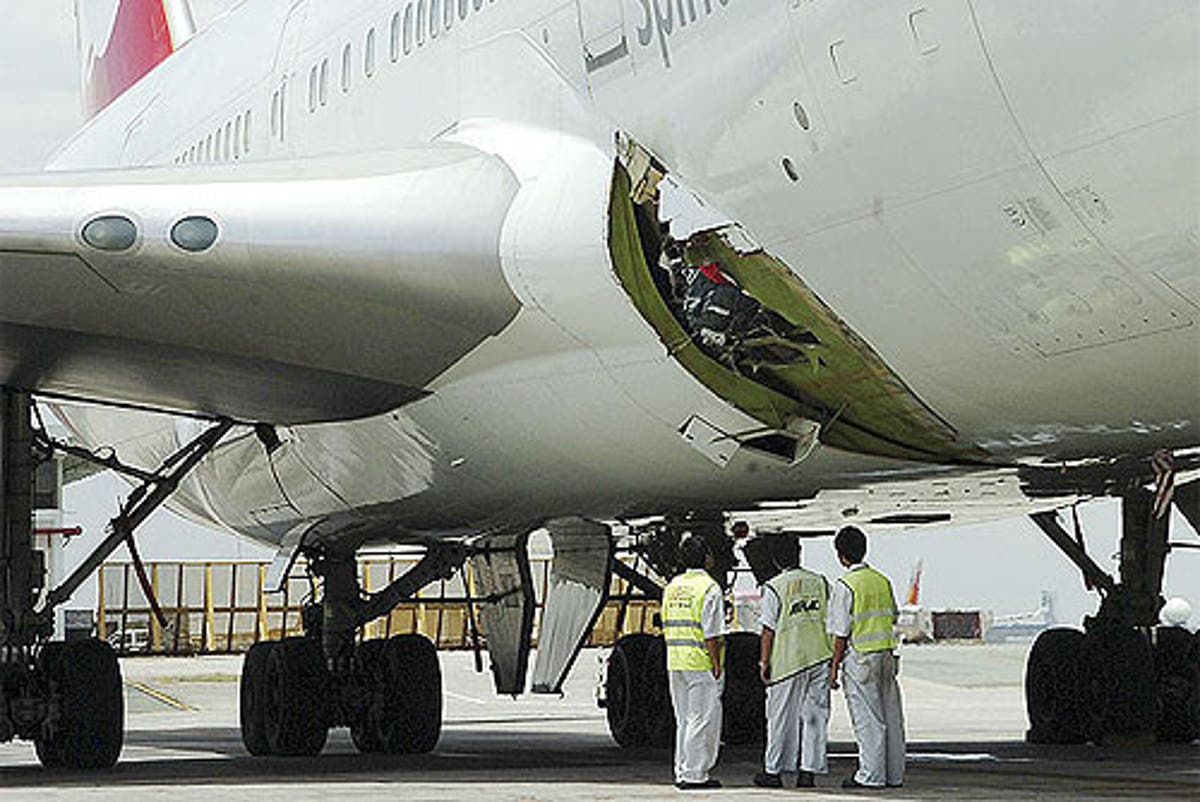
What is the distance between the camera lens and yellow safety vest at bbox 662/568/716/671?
1266cm

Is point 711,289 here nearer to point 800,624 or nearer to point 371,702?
point 800,624

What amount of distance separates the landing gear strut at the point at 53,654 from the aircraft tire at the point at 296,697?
2647 mm

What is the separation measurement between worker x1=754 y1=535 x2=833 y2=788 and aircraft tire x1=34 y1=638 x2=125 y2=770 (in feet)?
15.2

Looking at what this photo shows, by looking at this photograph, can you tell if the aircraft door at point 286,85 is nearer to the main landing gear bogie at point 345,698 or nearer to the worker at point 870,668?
the main landing gear bogie at point 345,698

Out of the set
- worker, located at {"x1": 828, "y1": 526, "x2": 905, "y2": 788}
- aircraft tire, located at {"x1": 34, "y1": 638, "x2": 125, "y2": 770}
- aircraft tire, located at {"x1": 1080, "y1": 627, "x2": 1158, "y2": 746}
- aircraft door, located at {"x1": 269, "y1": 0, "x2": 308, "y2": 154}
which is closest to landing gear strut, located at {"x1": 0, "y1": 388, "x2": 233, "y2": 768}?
aircraft tire, located at {"x1": 34, "y1": 638, "x2": 125, "y2": 770}

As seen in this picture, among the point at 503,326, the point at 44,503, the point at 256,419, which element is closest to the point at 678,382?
the point at 503,326

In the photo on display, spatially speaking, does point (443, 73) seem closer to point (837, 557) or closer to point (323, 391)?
point (323, 391)

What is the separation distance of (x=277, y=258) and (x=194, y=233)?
0.45 metres

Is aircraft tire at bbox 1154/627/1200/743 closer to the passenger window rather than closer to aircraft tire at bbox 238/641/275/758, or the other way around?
aircraft tire at bbox 238/641/275/758

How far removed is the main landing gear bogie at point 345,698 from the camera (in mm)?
18047

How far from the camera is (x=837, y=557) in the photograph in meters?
12.9

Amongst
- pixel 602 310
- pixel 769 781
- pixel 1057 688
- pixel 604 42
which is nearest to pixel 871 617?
Answer: pixel 769 781

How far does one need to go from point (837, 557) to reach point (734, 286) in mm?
2876

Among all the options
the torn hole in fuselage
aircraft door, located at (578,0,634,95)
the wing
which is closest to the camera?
the torn hole in fuselage
